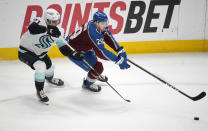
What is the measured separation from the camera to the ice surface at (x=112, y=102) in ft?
10.2

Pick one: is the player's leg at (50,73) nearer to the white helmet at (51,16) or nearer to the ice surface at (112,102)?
the ice surface at (112,102)

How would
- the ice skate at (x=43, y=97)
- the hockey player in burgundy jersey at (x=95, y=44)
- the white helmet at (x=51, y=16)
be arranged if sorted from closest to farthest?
the white helmet at (x=51, y=16) < the hockey player in burgundy jersey at (x=95, y=44) < the ice skate at (x=43, y=97)

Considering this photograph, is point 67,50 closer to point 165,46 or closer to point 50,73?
point 50,73

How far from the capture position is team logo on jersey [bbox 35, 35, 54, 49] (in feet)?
11.8

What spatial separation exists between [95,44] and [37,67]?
29.1 inches

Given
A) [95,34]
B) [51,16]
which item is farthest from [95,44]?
[51,16]

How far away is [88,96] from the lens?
394 cm

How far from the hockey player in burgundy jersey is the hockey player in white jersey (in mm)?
168

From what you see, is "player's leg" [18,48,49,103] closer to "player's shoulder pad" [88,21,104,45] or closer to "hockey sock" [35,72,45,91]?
"hockey sock" [35,72,45,91]

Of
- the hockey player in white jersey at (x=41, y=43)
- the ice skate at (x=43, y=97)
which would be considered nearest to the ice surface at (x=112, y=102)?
the ice skate at (x=43, y=97)

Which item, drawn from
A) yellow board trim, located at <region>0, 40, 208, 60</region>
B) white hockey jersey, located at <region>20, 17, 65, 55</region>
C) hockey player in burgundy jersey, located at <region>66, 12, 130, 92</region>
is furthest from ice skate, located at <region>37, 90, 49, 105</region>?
yellow board trim, located at <region>0, 40, 208, 60</region>

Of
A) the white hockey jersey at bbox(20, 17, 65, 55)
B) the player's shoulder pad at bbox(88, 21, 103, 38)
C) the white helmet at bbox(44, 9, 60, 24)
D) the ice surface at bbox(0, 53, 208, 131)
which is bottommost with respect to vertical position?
the ice surface at bbox(0, 53, 208, 131)

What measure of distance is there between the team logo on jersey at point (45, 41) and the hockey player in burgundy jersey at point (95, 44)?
38cm

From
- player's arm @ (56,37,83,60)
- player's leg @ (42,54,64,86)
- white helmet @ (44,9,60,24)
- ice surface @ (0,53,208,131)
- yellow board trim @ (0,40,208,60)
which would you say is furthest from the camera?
yellow board trim @ (0,40,208,60)
